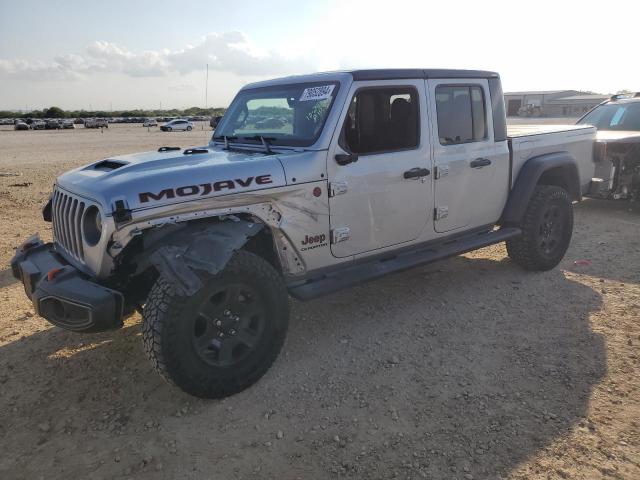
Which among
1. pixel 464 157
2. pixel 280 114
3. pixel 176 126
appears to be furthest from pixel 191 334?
pixel 176 126

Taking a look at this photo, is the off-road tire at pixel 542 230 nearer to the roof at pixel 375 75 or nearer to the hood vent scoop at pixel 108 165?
the roof at pixel 375 75

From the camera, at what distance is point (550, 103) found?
174 feet

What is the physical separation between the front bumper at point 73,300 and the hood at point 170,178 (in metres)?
0.48

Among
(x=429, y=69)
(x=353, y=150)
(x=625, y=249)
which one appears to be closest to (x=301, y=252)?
(x=353, y=150)

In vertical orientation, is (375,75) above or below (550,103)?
below

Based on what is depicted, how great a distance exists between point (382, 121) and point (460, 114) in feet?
3.15

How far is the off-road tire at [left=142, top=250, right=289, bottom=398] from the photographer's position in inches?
114

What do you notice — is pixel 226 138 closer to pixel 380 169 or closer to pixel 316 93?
pixel 316 93

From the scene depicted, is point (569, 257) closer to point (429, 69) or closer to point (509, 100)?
point (429, 69)

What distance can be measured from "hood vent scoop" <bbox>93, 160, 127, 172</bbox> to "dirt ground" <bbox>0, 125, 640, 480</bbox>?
1.35 metres

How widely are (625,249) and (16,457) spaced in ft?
21.0

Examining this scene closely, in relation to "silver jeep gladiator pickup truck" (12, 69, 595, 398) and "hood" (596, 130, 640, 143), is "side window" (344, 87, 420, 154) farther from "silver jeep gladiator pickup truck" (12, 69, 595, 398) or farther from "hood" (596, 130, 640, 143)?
"hood" (596, 130, 640, 143)

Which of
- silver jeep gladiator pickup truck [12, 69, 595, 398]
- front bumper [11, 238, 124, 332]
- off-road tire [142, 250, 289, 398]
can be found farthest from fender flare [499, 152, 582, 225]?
front bumper [11, 238, 124, 332]

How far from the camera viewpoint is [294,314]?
4.47m
